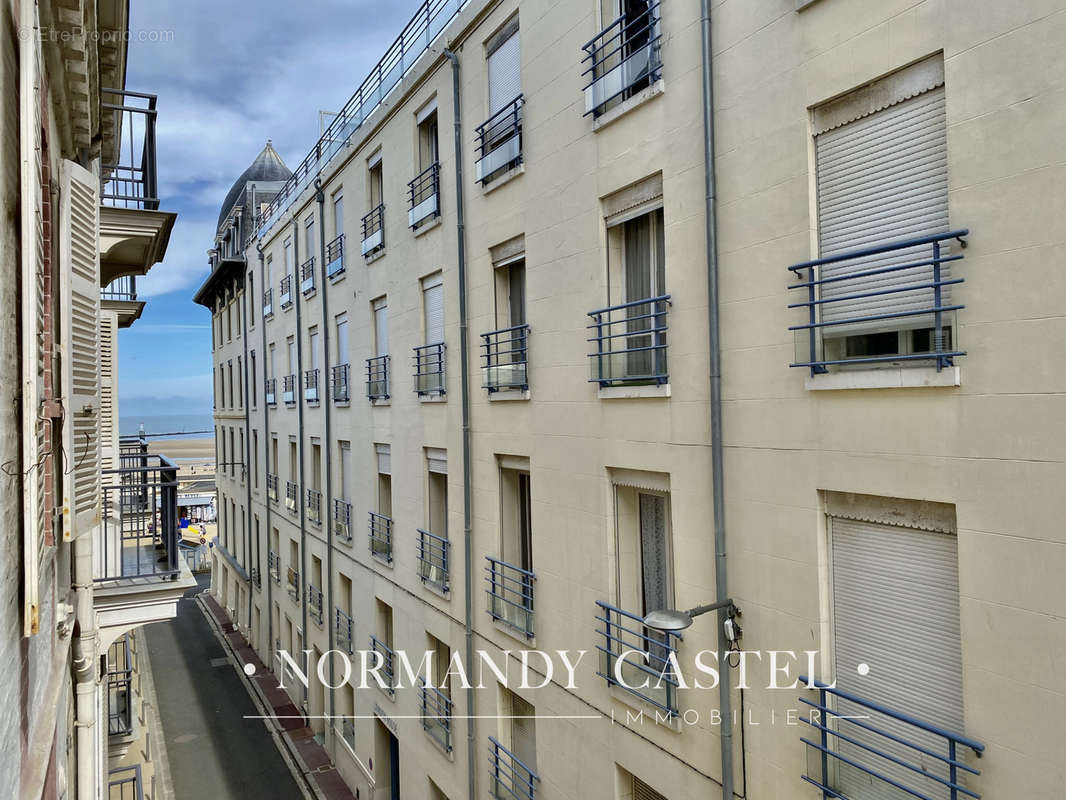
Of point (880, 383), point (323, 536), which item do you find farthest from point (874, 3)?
point (323, 536)

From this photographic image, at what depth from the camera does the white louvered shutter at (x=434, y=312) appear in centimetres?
1256

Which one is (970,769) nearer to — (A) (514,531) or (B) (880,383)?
(B) (880,383)

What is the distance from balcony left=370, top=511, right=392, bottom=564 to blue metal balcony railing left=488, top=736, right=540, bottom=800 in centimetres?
478

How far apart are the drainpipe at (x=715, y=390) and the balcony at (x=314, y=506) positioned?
1422 centimetres

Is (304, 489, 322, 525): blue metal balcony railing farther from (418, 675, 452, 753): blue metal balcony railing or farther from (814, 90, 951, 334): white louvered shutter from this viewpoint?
(814, 90, 951, 334): white louvered shutter

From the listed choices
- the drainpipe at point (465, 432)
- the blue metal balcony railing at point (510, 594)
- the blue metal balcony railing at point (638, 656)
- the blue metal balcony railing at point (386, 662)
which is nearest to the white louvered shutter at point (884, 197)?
the blue metal balcony railing at point (638, 656)

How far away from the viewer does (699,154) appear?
6.98 metres

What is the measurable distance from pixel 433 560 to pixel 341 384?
635 centimetres

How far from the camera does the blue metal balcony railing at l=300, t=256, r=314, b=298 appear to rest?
19484 mm

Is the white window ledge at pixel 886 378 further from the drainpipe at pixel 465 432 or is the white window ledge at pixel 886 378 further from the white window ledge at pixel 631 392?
the drainpipe at pixel 465 432

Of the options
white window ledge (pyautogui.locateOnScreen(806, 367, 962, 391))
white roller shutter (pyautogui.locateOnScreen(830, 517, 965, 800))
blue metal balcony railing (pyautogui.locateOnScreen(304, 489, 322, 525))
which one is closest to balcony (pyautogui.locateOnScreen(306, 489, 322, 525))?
blue metal balcony railing (pyautogui.locateOnScreen(304, 489, 322, 525))

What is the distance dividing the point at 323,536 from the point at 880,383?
626 inches

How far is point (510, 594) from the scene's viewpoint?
1049 cm

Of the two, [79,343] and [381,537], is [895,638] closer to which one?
[79,343]
